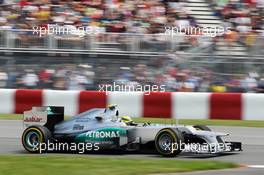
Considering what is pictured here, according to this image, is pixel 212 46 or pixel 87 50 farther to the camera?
pixel 87 50

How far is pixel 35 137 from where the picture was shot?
31.4 feet

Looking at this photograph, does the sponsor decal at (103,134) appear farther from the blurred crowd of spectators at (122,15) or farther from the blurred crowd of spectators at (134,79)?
the blurred crowd of spectators at (122,15)

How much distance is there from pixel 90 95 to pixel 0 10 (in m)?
4.61

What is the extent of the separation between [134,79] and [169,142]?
22.1ft

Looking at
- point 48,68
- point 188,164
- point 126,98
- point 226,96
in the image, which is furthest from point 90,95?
point 188,164

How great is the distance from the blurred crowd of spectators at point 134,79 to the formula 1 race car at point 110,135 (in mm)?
5673

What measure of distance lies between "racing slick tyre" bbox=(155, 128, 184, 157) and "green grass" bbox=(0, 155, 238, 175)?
0.32 metres

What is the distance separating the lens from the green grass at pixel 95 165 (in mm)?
7242

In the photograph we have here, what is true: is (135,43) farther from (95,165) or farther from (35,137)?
(95,165)

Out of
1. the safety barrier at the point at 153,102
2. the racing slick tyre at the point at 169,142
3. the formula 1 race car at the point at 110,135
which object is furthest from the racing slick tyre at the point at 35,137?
the safety barrier at the point at 153,102

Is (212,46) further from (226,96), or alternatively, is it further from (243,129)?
(243,129)

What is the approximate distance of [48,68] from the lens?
16.4m

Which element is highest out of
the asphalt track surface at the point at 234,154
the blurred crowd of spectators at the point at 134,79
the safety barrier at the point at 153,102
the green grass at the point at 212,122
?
the blurred crowd of spectators at the point at 134,79

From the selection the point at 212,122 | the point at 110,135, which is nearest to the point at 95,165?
the point at 110,135
